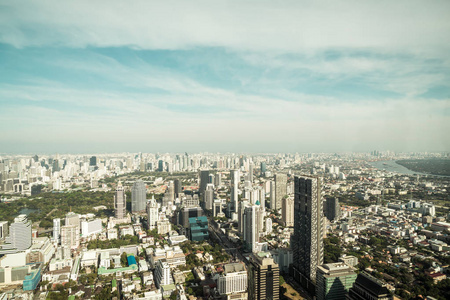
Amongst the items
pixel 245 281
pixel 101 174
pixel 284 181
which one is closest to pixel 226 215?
pixel 284 181

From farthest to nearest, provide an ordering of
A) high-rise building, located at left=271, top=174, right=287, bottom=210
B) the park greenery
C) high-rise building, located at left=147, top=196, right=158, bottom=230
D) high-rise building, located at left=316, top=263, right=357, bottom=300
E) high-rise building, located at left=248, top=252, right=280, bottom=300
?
high-rise building, located at left=271, top=174, right=287, bottom=210
the park greenery
high-rise building, located at left=147, top=196, right=158, bottom=230
high-rise building, located at left=316, top=263, right=357, bottom=300
high-rise building, located at left=248, top=252, right=280, bottom=300

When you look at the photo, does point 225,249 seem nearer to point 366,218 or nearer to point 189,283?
point 189,283

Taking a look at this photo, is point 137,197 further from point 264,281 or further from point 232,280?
point 264,281

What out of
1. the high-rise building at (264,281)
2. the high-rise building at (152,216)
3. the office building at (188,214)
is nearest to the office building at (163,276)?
the high-rise building at (264,281)

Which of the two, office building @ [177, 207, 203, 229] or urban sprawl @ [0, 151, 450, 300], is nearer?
urban sprawl @ [0, 151, 450, 300]

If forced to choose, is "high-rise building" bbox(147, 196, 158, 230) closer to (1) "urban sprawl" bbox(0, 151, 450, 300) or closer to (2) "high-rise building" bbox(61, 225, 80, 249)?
(1) "urban sprawl" bbox(0, 151, 450, 300)

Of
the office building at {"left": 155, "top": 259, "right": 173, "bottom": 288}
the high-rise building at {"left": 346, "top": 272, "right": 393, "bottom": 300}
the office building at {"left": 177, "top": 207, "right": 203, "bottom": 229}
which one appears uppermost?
the high-rise building at {"left": 346, "top": 272, "right": 393, "bottom": 300}

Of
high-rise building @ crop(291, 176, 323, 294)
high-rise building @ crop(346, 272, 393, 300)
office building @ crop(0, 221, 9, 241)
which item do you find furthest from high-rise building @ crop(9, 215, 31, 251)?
high-rise building @ crop(346, 272, 393, 300)
